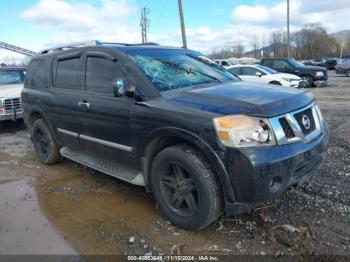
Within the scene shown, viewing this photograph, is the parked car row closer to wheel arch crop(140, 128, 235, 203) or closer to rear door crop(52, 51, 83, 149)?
rear door crop(52, 51, 83, 149)

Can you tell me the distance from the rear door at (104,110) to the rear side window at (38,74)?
1.30 meters

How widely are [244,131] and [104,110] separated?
6.08ft

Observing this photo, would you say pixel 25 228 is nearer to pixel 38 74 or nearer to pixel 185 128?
pixel 185 128

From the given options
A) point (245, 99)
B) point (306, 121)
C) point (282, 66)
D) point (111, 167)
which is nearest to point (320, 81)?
point (282, 66)

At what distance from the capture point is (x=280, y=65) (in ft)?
65.9

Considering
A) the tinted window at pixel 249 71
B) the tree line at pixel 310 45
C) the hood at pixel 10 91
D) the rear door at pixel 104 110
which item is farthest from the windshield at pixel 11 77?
the tree line at pixel 310 45

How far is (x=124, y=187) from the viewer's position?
4754 millimetres

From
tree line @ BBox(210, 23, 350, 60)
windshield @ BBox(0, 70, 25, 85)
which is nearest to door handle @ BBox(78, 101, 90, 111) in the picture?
windshield @ BBox(0, 70, 25, 85)

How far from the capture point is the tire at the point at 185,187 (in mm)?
3145

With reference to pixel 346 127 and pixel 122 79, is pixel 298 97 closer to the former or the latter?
pixel 122 79

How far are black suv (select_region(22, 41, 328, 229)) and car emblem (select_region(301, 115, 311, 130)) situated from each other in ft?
0.04

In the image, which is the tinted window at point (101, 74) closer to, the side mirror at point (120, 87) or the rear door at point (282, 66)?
the side mirror at point (120, 87)

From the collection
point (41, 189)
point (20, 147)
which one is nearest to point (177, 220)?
point (41, 189)

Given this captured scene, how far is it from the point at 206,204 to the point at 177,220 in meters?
0.50
